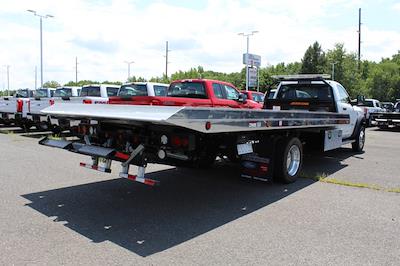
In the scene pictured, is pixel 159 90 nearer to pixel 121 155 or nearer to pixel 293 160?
pixel 293 160

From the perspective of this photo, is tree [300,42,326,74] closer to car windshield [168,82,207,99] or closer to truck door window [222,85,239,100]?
truck door window [222,85,239,100]

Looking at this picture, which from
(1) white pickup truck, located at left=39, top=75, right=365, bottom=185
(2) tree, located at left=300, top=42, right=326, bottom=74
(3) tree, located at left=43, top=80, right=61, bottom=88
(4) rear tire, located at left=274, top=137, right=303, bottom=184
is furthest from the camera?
(3) tree, located at left=43, top=80, right=61, bottom=88

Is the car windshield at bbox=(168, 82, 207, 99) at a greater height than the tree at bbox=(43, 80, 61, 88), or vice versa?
the tree at bbox=(43, 80, 61, 88)

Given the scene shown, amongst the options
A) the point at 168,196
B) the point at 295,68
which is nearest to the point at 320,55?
the point at 295,68

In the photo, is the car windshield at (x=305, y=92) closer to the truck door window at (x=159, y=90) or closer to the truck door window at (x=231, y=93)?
the truck door window at (x=231, y=93)

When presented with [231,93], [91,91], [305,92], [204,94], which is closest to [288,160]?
[305,92]

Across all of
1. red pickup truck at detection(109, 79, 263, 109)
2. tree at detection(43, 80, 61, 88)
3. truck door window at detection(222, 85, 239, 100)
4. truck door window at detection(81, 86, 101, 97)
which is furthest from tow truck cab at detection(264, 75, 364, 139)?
tree at detection(43, 80, 61, 88)

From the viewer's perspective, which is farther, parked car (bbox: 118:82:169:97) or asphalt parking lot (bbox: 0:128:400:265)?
parked car (bbox: 118:82:169:97)

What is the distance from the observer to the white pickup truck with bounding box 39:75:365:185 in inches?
198

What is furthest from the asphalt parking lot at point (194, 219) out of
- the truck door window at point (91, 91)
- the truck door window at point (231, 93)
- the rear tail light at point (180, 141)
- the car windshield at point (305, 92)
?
the truck door window at point (91, 91)

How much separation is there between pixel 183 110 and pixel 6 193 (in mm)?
3769

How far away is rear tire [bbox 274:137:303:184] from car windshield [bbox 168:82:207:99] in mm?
4539

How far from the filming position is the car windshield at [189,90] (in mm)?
12000

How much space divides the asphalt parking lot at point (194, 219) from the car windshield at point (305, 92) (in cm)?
237
